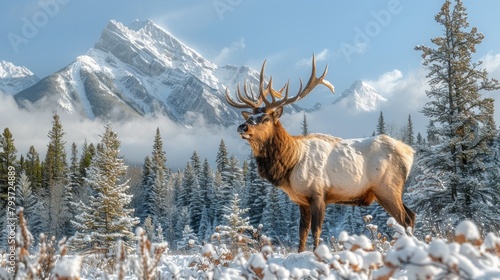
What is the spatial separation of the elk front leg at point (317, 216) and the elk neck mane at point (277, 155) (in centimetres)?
58

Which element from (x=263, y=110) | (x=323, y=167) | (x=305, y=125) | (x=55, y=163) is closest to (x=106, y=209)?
(x=263, y=110)

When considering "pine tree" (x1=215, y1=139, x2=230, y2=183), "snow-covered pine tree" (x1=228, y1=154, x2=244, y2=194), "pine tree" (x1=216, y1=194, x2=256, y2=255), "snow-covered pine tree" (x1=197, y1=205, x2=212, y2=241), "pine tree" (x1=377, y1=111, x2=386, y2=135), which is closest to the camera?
"pine tree" (x1=216, y1=194, x2=256, y2=255)

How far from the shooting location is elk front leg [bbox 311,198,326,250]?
597 cm

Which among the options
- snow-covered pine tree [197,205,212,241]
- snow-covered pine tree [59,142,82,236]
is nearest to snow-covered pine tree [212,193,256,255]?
snow-covered pine tree [59,142,82,236]

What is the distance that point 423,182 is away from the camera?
58.1ft

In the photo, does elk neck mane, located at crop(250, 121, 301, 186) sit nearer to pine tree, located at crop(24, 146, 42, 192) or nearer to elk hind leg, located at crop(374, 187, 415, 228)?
elk hind leg, located at crop(374, 187, 415, 228)

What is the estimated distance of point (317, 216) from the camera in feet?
20.2

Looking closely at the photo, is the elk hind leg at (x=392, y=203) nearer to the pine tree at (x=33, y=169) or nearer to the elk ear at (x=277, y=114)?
the elk ear at (x=277, y=114)

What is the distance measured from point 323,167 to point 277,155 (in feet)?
2.39

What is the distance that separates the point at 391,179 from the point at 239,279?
549 cm

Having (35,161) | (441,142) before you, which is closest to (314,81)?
(441,142)

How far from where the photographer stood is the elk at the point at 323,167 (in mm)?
6570

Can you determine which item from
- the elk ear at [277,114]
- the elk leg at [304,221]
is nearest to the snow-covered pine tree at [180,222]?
the elk ear at [277,114]

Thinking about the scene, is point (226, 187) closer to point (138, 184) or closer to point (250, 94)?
point (138, 184)
